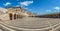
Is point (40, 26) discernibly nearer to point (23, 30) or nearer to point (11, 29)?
point (23, 30)

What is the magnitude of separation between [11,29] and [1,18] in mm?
934

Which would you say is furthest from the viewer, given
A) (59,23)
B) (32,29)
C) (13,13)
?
(13,13)

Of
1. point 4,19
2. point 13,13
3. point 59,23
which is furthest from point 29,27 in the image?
point 13,13

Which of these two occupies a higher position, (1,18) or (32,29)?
(1,18)

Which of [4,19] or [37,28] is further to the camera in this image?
[4,19]

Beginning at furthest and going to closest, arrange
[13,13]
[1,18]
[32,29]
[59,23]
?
[13,13] → [1,18] → [59,23] → [32,29]

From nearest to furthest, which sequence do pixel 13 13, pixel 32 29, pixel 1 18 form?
pixel 32 29
pixel 1 18
pixel 13 13

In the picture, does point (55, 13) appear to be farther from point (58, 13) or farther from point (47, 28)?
point (47, 28)

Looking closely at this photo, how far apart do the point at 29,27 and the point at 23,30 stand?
0.57 ft

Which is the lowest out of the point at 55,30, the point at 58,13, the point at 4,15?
the point at 55,30

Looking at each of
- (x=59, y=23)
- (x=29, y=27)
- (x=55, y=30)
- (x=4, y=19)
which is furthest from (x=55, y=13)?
(x=4, y=19)

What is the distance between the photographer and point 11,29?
3.00m

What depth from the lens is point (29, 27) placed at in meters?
2.98

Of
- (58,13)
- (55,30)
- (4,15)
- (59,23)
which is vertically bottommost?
(55,30)
